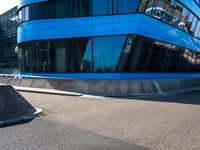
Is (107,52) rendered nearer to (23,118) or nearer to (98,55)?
(98,55)

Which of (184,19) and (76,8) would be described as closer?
(76,8)

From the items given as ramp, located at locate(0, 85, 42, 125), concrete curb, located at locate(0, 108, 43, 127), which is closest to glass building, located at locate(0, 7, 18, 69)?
ramp, located at locate(0, 85, 42, 125)

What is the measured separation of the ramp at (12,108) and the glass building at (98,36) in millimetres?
13295

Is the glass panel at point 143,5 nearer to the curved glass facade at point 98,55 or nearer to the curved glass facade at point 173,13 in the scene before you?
the curved glass facade at point 173,13

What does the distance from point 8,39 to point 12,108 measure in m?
41.6

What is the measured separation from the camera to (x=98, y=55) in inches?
922

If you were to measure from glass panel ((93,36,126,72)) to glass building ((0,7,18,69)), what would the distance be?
80.2 ft

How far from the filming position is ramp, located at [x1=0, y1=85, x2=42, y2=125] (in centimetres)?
890

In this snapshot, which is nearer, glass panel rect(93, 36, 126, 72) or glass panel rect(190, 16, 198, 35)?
glass panel rect(93, 36, 126, 72)

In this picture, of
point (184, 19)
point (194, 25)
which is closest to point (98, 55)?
point (184, 19)

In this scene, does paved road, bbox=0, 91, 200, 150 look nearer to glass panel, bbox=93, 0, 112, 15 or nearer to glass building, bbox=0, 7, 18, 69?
glass panel, bbox=93, 0, 112, 15

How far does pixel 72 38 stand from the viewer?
964 inches

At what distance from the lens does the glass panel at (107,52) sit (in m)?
22.4

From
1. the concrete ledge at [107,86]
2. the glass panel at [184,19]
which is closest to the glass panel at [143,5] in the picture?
the concrete ledge at [107,86]
